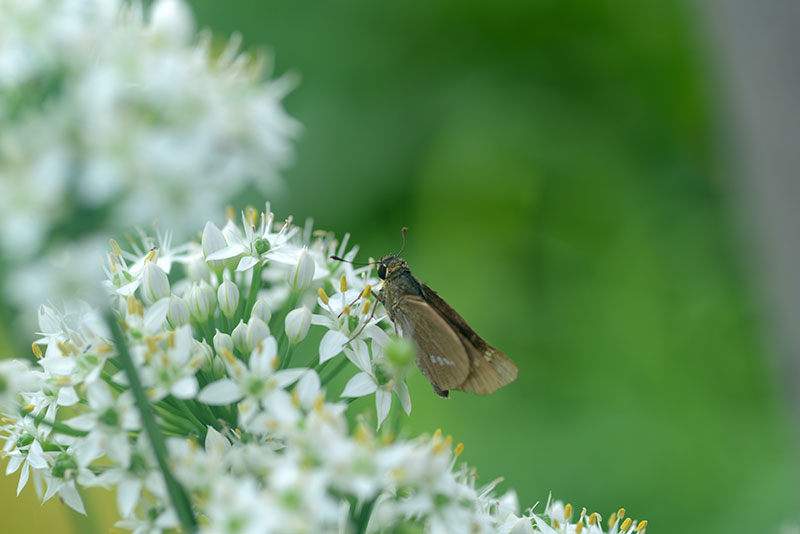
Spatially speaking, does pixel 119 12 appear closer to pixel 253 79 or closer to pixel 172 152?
pixel 172 152

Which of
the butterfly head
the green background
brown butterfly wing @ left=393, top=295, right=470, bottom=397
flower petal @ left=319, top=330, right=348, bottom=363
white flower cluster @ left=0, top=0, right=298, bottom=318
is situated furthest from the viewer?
the green background

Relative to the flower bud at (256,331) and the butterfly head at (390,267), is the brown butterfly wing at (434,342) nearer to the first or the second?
the butterfly head at (390,267)

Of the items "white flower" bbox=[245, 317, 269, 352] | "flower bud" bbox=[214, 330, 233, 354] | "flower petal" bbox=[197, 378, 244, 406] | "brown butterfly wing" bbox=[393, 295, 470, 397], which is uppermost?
"brown butterfly wing" bbox=[393, 295, 470, 397]

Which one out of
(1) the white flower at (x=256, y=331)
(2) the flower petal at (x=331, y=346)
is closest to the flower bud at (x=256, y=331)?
(1) the white flower at (x=256, y=331)

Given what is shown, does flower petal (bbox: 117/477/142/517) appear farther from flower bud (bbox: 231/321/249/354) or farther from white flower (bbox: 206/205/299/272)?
white flower (bbox: 206/205/299/272)

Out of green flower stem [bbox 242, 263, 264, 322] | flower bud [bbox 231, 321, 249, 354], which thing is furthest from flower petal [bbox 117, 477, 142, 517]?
green flower stem [bbox 242, 263, 264, 322]

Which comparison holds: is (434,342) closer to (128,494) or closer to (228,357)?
(228,357)

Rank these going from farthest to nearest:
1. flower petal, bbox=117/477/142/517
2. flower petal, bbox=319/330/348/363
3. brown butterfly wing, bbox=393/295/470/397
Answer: brown butterfly wing, bbox=393/295/470/397, flower petal, bbox=319/330/348/363, flower petal, bbox=117/477/142/517

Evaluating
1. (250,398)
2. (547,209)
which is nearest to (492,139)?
(547,209)
